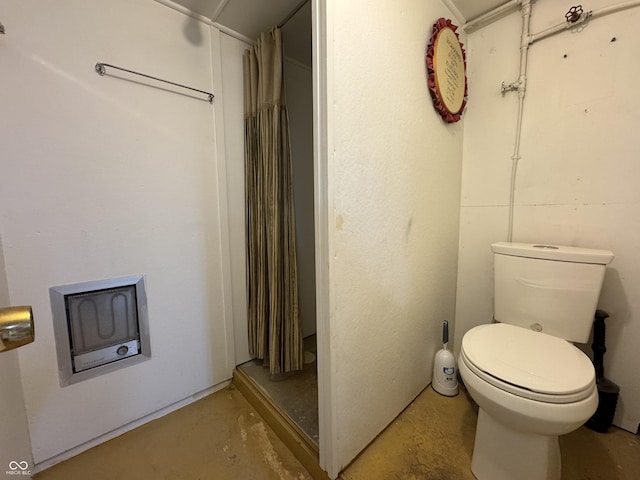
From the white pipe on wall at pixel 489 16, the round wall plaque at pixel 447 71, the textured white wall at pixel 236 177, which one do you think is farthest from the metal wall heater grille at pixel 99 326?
the white pipe on wall at pixel 489 16

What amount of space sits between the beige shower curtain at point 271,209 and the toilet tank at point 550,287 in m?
1.00

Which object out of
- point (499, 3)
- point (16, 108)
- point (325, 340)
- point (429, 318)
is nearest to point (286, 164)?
point (325, 340)

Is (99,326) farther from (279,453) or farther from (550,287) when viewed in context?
(550,287)

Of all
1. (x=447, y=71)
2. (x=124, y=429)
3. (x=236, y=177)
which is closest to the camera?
(x=124, y=429)

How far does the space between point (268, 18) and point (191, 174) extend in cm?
84

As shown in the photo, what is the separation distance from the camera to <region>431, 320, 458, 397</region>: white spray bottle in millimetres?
1312

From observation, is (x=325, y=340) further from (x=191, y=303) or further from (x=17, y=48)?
(x=17, y=48)

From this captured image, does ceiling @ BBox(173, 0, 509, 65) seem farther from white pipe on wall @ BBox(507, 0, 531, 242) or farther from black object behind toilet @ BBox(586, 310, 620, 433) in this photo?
black object behind toilet @ BBox(586, 310, 620, 433)

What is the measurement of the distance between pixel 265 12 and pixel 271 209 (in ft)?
3.02

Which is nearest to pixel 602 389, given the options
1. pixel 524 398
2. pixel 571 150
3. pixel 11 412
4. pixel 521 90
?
pixel 524 398

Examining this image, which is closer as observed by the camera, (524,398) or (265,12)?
(524,398)

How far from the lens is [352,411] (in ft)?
3.05

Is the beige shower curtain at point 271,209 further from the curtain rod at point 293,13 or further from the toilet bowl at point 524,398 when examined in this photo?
the toilet bowl at point 524,398

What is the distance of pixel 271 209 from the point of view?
1251 millimetres
